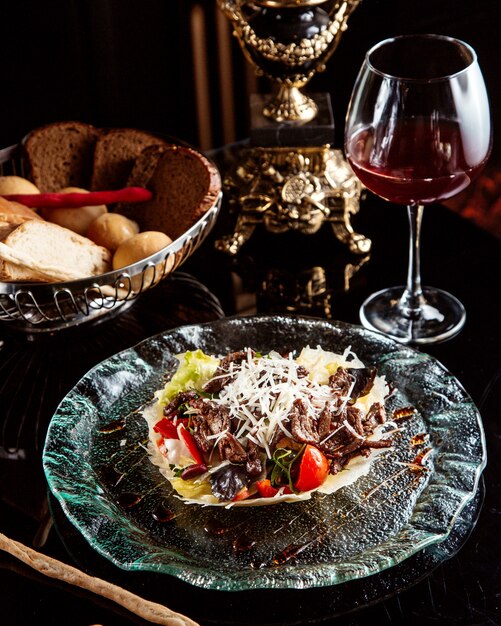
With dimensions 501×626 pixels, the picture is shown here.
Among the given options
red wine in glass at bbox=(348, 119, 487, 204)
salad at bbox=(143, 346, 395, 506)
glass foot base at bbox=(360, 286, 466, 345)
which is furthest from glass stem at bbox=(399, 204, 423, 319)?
salad at bbox=(143, 346, 395, 506)

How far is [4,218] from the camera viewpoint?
1.91 meters

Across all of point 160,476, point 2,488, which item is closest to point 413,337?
point 160,476

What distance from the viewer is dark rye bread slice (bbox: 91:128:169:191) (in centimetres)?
221

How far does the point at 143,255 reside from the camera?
188 cm

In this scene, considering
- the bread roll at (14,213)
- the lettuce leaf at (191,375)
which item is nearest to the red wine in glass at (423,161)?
the lettuce leaf at (191,375)

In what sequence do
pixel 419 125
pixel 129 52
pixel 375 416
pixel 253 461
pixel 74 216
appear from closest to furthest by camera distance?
pixel 253 461, pixel 375 416, pixel 419 125, pixel 74 216, pixel 129 52

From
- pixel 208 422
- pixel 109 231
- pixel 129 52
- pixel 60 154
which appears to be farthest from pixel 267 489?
pixel 129 52

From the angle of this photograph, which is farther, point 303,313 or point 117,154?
point 117,154

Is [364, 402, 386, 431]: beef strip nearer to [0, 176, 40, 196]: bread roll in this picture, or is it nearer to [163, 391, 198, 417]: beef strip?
[163, 391, 198, 417]: beef strip

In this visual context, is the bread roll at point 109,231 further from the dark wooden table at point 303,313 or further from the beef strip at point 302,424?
the beef strip at point 302,424

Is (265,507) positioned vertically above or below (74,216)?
below

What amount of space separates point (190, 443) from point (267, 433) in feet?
0.42

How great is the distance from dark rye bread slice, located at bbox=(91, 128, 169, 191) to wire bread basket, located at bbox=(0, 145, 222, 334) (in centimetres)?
33

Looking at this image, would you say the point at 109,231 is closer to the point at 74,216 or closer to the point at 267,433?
the point at 74,216
